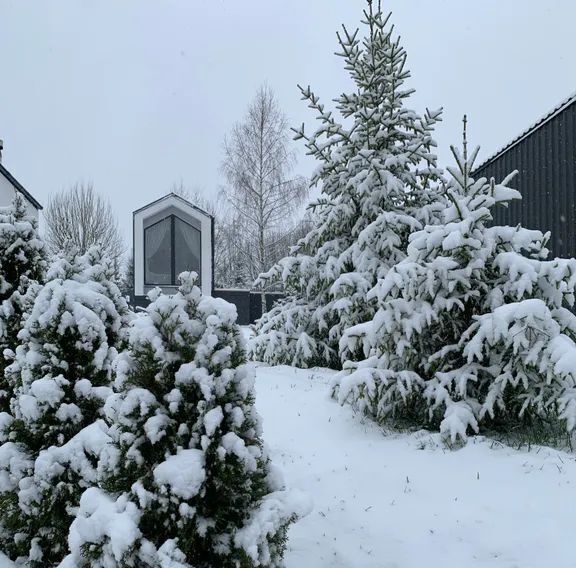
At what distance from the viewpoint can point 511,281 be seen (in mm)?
5082

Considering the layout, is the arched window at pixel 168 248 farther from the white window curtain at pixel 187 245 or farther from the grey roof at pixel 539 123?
the grey roof at pixel 539 123

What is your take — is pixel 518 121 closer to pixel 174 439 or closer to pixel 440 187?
pixel 440 187

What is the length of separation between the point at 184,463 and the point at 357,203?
761 centimetres

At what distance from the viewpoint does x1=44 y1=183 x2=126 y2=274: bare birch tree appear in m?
29.4

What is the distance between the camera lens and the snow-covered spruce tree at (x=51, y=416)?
314 cm

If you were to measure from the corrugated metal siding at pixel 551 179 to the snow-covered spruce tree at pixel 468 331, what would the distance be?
558cm

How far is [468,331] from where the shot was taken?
500 centimetres

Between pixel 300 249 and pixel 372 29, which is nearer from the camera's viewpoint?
pixel 372 29

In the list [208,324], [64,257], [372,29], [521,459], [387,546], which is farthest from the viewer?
[372,29]

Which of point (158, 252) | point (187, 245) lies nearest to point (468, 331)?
point (187, 245)

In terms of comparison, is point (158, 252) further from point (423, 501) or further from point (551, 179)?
point (423, 501)

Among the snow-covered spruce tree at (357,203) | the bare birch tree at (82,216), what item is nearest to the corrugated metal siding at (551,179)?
the snow-covered spruce tree at (357,203)

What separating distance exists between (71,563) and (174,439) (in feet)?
2.50

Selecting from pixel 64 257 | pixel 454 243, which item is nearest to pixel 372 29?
pixel 454 243
